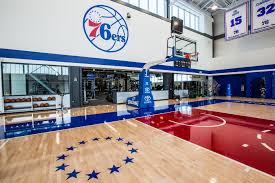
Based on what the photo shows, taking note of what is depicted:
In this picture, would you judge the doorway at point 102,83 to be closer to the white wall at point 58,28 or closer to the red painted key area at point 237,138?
the white wall at point 58,28

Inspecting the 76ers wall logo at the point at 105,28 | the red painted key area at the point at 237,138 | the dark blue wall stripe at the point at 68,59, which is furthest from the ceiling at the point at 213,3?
the red painted key area at the point at 237,138

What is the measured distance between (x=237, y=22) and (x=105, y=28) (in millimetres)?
9292

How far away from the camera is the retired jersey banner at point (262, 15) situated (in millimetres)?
8656

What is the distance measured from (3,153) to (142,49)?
912cm

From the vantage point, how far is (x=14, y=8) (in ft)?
20.5

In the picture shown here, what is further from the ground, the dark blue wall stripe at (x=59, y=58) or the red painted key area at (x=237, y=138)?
the dark blue wall stripe at (x=59, y=58)

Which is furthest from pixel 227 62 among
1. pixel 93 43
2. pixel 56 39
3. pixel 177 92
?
pixel 56 39

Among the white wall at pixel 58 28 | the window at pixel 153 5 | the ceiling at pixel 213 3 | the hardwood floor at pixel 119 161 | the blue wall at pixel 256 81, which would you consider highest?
the ceiling at pixel 213 3

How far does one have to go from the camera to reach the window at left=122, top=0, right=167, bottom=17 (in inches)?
421

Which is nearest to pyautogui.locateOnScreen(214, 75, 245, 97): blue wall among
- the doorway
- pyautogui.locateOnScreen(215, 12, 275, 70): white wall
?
pyautogui.locateOnScreen(215, 12, 275, 70): white wall

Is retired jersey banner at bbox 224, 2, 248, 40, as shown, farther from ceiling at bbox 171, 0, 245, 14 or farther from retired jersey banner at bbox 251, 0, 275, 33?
ceiling at bbox 171, 0, 245, 14

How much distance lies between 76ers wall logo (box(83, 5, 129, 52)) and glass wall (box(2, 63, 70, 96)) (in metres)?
2.45

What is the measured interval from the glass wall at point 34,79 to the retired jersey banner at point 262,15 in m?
12.1

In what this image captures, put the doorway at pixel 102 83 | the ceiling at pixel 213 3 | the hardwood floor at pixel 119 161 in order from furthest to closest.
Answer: the ceiling at pixel 213 3, the doorway at pixel 102 83, the hardwood floor at pixel 119 161
